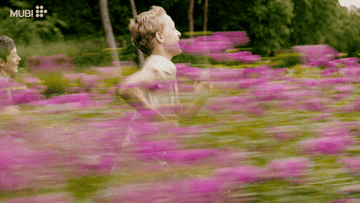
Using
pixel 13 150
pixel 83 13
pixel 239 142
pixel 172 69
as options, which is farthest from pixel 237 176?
pixel 83 13

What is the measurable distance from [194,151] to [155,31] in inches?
49.0

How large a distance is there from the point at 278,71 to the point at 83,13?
17.6 metres

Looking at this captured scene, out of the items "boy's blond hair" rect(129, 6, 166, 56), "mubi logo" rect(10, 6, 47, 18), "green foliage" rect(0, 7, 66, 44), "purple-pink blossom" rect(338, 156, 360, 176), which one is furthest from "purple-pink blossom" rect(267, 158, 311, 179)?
"mubi logo" rect(10, 6, 47, 18)

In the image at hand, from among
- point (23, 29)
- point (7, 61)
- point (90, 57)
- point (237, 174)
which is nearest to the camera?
point (237, 174)

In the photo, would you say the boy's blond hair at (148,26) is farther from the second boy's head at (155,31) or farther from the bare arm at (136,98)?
the bare arm at (136,98)

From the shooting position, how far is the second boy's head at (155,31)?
2.36 metres

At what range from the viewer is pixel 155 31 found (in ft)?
7.75

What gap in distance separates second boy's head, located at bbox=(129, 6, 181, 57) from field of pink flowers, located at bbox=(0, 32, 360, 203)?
45 cm

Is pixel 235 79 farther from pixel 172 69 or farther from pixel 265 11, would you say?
pixel 265 11

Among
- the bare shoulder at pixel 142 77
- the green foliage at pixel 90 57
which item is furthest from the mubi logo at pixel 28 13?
the bare shoulder at pixel 142 77

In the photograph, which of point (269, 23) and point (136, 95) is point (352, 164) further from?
point (269, 23)

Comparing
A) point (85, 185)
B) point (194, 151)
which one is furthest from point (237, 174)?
point (85, 185)

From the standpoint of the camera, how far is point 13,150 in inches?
51.6

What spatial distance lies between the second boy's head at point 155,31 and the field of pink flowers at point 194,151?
1.47 feet
